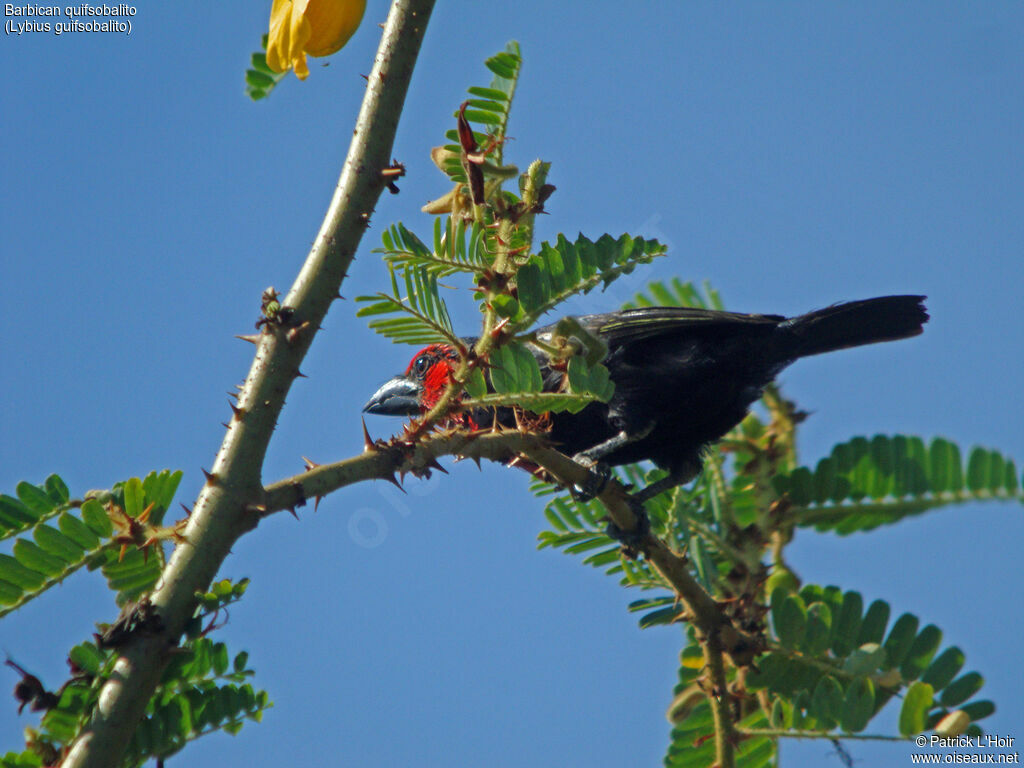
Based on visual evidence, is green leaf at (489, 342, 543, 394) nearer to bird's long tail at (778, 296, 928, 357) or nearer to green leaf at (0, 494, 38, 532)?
green leaf at (0, 494, 38, 532)

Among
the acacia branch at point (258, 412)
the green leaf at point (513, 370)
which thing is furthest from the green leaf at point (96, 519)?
the green leaf at point (513, 370)

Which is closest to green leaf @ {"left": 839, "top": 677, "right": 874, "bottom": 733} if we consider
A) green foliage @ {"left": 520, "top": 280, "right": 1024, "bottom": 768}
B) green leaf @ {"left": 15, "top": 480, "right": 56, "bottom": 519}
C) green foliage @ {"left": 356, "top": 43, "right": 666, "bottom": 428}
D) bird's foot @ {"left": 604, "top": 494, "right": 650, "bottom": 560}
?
green foliage @ {"left": 520, "top": 280, "right": 1024, "bottom": 768}

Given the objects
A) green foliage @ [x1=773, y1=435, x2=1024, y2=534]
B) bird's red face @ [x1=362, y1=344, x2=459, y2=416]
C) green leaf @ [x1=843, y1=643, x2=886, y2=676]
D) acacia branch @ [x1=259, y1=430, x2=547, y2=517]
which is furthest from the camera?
bird's red face @ [x1=362, y1=344, x2=459, y2=416]

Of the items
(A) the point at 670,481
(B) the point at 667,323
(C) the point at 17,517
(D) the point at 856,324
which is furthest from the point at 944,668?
(C) the point at 17,517

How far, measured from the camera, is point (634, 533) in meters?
2.96

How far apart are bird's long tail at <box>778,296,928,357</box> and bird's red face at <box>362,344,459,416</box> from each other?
5.95 feet

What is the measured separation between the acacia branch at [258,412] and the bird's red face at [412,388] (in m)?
3.25

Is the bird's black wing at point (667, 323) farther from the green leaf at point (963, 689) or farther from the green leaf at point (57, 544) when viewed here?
the green leaf at point (57, 544)

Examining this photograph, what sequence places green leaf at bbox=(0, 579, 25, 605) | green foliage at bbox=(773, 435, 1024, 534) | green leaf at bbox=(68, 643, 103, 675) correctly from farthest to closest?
green foliage at bbox=(773, 435, 1024, 534)
green leaf at bbox=(0, 579, 25, 605)
green leaf at bbox=(68, 643, 103, 675)

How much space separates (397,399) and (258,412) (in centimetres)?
356

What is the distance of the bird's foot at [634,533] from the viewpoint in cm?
294

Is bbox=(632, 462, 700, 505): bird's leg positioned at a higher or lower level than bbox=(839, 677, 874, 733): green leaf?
higher

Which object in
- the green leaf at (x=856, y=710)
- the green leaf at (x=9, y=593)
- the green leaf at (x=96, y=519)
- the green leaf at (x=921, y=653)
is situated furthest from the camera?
the green leaf at (x=921, y=653)

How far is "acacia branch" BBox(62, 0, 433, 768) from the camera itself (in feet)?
5.11
